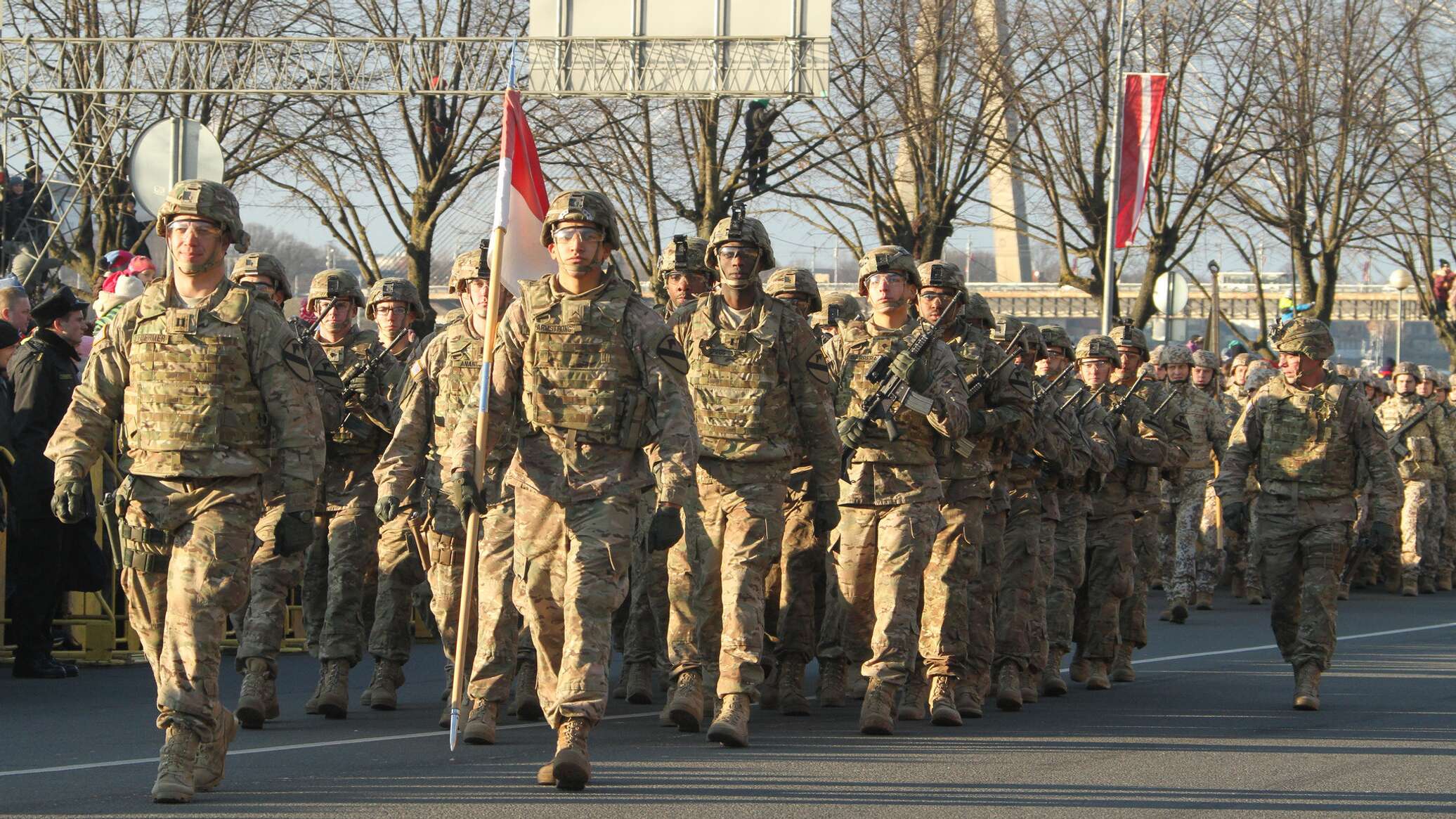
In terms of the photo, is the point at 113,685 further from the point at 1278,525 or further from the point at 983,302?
the point at 1278,525

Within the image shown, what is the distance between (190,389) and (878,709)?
3812 mm

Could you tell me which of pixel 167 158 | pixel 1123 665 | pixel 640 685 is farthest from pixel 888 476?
pixel 167 158

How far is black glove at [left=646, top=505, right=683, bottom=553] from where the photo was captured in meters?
8.25

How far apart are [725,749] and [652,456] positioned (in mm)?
1618

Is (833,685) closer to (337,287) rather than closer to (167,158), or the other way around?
(337,287)

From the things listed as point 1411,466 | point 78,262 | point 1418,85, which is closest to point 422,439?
point 1411,466

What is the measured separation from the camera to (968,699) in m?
11.2

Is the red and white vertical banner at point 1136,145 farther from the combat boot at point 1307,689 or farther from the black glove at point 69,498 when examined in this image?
the black glove at point 69,498

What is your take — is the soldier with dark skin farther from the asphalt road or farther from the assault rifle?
the assault rifle

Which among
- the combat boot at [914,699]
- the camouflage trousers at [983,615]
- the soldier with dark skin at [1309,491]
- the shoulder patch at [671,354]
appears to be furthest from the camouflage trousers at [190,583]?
the soldier with dark skin at [1309,491]

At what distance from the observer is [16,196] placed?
74.9 feet

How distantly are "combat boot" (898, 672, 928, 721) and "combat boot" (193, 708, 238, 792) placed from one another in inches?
158

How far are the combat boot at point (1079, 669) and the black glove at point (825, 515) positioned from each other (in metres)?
3.69

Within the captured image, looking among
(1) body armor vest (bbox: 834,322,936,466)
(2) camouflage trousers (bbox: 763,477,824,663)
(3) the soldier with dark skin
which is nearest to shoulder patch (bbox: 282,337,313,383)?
(1) body armor vest (bbox: 834,322,936,466)
